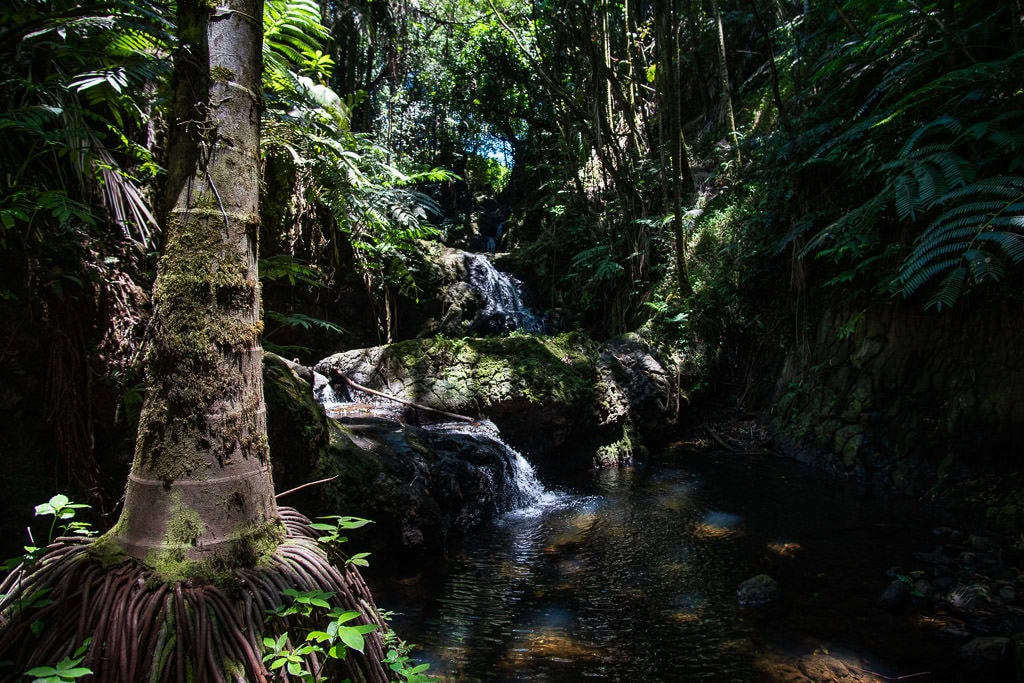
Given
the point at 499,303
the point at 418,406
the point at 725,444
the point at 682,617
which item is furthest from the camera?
the point at 499,303

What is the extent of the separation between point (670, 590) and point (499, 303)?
7.78m

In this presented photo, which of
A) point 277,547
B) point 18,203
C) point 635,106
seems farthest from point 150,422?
point 635,106

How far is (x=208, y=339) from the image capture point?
1.43 meters

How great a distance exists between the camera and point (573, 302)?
1121cm

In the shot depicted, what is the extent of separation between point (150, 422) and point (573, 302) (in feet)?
33.2

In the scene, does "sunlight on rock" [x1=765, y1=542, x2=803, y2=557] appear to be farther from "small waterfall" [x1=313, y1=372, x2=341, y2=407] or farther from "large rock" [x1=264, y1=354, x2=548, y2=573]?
"small waterfall" [x1=313, y1=372, x2=341, y2=407]

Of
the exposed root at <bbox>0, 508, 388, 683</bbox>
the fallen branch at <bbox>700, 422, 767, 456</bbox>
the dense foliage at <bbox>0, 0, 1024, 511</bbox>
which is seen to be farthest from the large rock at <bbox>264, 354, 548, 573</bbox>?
the fallen branch at <bbox>700, 422, 767, 456</bbox>

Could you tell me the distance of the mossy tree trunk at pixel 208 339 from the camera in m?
1.39

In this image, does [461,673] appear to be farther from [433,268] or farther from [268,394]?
[433,268]

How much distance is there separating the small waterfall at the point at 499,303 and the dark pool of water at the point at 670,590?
4968mm

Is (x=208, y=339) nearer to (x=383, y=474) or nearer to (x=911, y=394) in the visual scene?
(x=383, y=474)

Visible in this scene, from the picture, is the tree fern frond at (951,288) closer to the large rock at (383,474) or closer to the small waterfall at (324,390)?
the large rock at (383,474)

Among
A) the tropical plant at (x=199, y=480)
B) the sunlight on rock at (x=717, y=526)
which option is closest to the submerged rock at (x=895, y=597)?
the sunlight on rock at (x=717, y=526)

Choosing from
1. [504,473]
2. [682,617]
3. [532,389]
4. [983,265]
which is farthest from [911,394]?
[504,473]
